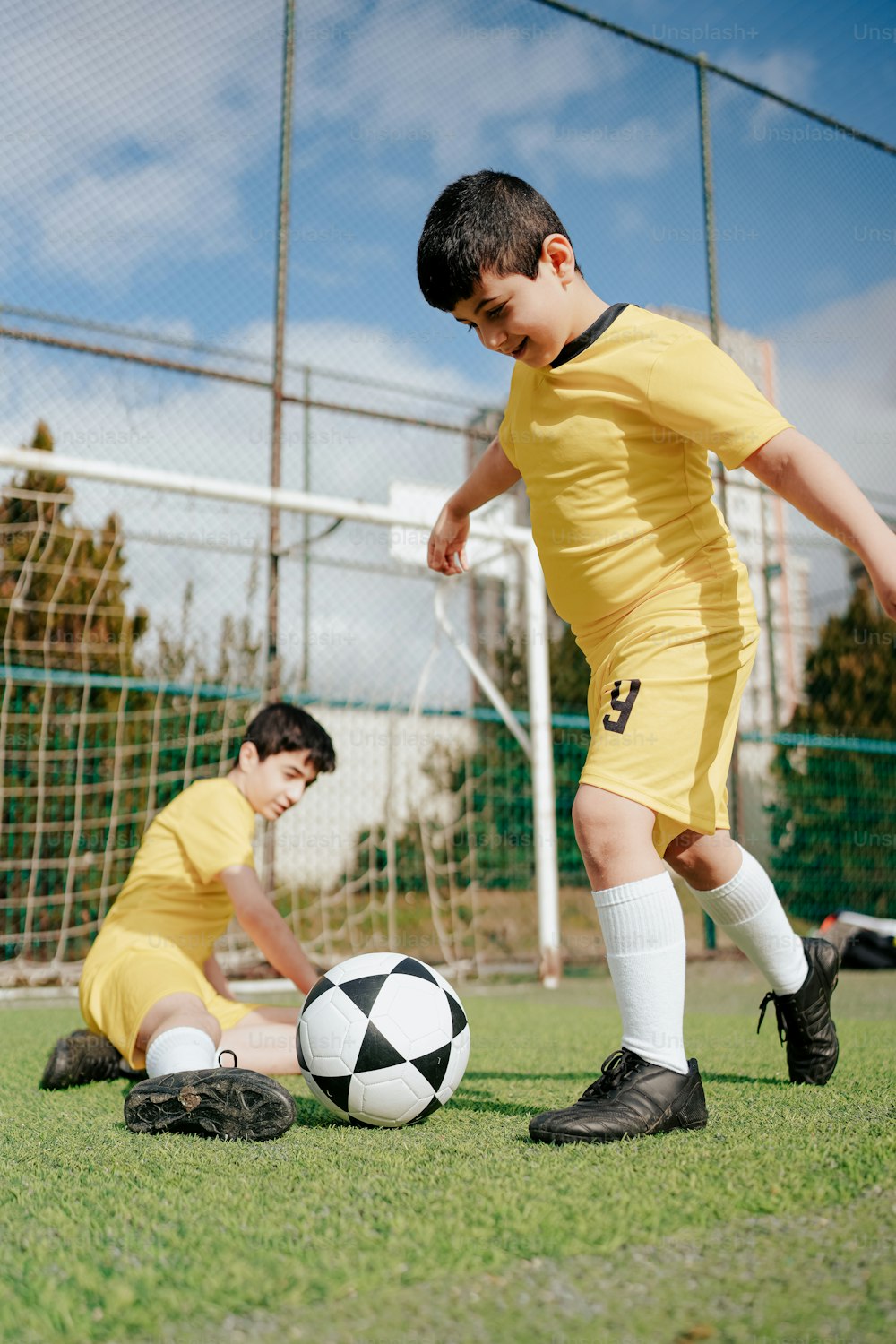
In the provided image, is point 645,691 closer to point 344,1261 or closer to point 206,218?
point 344,1261

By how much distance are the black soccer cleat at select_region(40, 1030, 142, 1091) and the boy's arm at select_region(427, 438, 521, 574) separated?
4.53 ft

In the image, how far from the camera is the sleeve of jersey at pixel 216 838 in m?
2.69

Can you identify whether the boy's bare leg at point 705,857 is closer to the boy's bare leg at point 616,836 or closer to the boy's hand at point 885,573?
the boy's bare leg at point 616,836

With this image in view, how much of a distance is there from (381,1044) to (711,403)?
1.23 meters

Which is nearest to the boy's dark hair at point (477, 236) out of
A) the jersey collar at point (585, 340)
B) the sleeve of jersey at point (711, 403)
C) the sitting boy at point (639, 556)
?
the sitting boy at point (639, 556)

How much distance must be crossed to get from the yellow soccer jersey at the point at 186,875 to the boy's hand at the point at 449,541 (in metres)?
0.84

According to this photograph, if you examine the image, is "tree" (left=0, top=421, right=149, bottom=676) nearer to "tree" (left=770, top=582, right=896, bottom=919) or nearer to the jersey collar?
the jersey collar

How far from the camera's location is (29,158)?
20.0 feet

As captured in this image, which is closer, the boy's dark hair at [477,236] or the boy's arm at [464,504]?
the boy's dark hair at [477,236]

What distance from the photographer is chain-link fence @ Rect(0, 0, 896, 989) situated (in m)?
5.94

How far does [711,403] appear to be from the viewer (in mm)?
1772

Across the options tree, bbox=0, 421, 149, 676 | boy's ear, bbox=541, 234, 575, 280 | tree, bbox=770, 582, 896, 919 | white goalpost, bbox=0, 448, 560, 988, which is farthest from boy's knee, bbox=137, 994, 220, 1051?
tree, bbox=770, 582, 896, 919

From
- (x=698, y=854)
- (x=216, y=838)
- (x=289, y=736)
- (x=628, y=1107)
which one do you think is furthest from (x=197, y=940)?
(x=628, y=1107)

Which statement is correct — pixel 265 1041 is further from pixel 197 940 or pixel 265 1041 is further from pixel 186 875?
pixel 186 875
